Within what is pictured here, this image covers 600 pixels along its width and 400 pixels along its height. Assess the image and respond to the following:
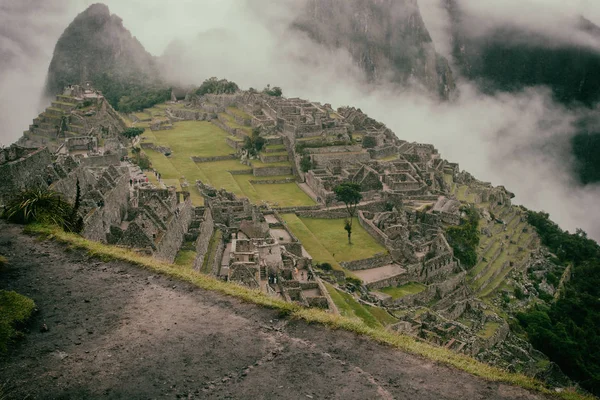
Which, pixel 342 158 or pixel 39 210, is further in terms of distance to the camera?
pixel 342 158

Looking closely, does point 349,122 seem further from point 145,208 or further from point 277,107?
point 145,208

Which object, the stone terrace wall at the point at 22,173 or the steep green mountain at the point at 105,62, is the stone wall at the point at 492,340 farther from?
the steep green mountain at the point at 105,62

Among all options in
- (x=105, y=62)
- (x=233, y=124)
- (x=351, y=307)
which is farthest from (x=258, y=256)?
(x=105, y=62)

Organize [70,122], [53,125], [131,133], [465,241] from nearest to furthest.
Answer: [465,241] < [70,122] < [53,125] < [131,133]

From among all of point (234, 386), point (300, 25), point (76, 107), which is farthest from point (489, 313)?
point (300, 25)

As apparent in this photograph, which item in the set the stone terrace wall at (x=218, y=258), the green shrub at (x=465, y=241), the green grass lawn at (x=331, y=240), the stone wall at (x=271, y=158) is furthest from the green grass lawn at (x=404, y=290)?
the stone wall at (x=271, y=158)

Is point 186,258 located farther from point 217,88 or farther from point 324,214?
point 217,88
